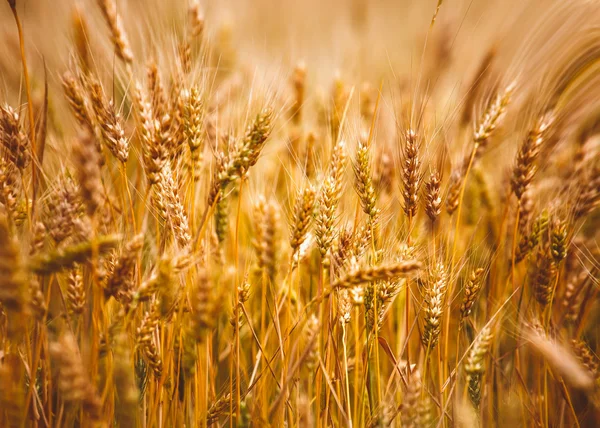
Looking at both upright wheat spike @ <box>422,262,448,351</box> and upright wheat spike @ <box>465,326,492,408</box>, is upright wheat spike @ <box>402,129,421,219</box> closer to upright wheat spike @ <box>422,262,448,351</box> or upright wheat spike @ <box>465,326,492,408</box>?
upright wheat spike @ <box>422,262,448,351</box>

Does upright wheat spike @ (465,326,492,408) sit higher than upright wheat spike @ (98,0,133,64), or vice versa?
upright wheat spike @ (98,0,133,64)

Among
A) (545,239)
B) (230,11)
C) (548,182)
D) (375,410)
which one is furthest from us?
(230,11)

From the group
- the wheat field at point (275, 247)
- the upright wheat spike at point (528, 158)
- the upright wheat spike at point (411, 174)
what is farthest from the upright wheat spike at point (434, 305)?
the upright wheat spike at point (528, 158)

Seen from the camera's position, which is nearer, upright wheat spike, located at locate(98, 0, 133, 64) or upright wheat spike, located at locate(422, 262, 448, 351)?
upright wheat spike, located at locate(422, 262, 448, 351)

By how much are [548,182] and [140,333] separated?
162 centimetres

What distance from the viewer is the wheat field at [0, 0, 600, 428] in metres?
0.85

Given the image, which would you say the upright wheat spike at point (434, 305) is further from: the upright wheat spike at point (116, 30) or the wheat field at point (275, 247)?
the upright wheat spike at point (116, 30)

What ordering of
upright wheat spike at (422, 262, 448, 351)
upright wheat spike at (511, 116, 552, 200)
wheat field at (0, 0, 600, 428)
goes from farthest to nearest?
upright wheat spike at (511, 116, 552, 200) < upright wheat spike at (422, 262, 448, 351) < wheat field at (0, 0, 600, 428)

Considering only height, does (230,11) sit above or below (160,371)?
above

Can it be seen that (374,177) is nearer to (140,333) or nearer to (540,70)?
(540,70)

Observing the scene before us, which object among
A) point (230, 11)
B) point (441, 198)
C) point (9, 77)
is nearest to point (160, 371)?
point (441, 198)

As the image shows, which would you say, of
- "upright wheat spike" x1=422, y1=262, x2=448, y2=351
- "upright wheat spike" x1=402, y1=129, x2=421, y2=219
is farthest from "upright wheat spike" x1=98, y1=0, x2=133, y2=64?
"upright wheat spike" x1=422, y1=262, x2=448, y2=351

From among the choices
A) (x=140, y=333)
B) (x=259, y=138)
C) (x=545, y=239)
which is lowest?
(x=140, y=333)

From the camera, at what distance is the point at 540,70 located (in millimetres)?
1410
